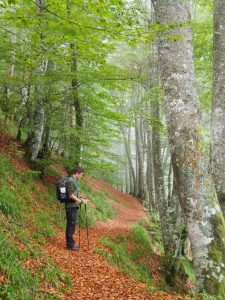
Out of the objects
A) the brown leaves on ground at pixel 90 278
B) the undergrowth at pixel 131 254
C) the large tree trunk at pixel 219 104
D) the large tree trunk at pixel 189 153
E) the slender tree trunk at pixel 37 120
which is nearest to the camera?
the large tree trunk at pixel 189 153

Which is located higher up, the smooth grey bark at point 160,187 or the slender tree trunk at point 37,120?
the slender tree trunk at point 37,120

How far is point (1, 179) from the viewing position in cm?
741

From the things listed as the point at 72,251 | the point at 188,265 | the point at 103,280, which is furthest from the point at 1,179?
the point at 188,265

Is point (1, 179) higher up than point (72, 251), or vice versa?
point (1, 179)

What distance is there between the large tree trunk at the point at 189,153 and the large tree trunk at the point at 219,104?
1.76 metres

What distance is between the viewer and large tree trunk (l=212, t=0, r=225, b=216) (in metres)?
5.47

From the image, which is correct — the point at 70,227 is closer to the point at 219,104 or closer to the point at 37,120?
the point at 219,104

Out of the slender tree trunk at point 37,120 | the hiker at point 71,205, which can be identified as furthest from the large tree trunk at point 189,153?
the slender tree trunk at point 37,120

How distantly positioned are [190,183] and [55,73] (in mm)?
6101

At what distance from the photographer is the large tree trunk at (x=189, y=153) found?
145 inches


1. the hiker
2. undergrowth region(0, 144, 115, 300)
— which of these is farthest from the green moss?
the hiker

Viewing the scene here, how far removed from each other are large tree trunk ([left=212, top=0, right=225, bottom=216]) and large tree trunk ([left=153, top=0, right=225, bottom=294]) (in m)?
1.76

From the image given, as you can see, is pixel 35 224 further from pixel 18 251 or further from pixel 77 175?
pixel 18 251

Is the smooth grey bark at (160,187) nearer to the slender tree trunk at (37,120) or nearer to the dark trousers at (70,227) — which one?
the dark trousers at (70,227)
